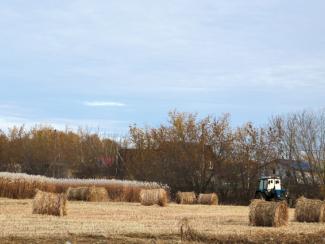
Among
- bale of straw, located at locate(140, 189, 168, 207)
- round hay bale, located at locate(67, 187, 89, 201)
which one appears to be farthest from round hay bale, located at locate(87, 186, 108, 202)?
bale of straw, located at locate(140, 189, 168, 207)

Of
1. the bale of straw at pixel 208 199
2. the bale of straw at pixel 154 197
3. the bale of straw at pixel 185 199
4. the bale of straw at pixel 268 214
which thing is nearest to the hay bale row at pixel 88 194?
the bale of straw at pixel 154 197

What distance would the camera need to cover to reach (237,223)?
21.5 metres

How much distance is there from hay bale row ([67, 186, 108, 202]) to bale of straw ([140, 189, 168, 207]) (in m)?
3.96

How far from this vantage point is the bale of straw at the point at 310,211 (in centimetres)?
2255

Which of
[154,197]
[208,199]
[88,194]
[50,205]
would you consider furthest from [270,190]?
[50,205]

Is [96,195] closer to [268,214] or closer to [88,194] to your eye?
[88,194]

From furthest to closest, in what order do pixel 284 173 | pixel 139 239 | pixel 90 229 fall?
pixel 284 173
pixel 90 229
pixel 139 239

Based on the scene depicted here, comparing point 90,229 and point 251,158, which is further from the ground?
point 251,158

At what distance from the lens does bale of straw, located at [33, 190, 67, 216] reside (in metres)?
22.0

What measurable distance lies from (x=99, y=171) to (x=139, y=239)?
53.3m

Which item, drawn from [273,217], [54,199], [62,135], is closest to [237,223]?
[273,217]

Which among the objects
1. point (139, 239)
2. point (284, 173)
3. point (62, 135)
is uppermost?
point (62, 135)

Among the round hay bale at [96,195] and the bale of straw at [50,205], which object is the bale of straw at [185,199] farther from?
the bale of straw at [50,205]

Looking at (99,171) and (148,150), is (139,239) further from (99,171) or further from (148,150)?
(99,171)
